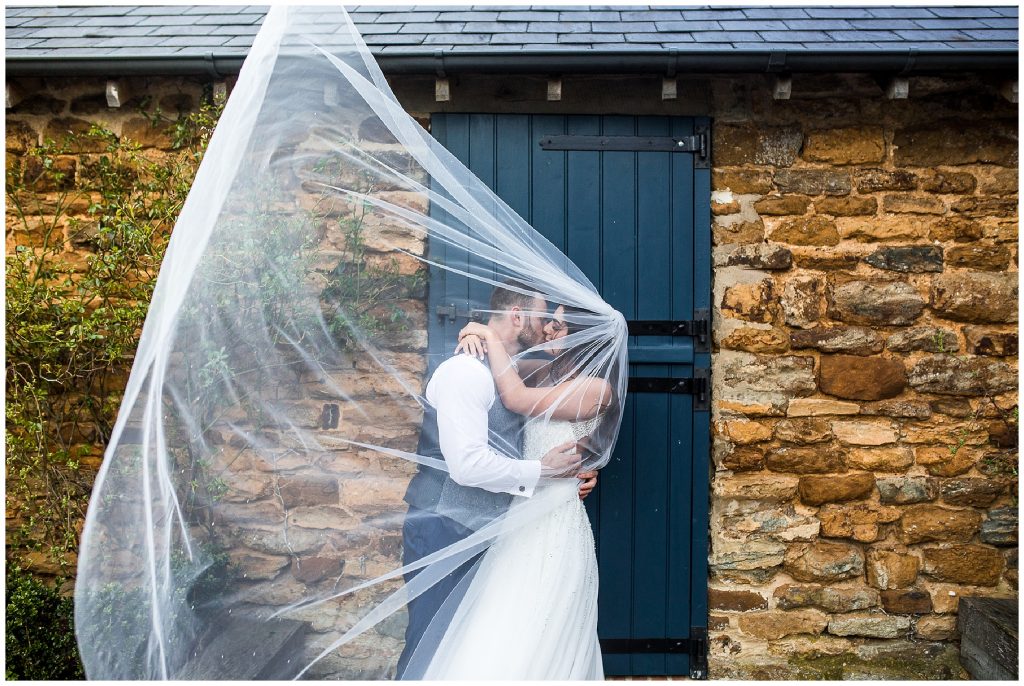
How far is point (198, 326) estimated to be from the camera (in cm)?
229

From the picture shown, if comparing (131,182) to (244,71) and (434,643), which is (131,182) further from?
(434,643)

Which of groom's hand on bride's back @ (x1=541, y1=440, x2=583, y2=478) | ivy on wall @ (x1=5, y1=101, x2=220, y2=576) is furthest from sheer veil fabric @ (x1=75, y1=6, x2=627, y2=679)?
ivy on wall @ (x1=5, y1=101, x2=220, y2=576)

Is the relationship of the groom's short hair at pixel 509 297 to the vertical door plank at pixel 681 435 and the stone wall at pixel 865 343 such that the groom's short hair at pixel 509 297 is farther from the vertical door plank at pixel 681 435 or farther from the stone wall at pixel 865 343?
the stone wall at pixel 865 343

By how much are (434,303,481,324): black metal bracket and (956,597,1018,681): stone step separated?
2.44 metres

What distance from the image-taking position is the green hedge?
3.01 m

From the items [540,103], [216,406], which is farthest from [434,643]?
[540,103]

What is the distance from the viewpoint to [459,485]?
101 inches

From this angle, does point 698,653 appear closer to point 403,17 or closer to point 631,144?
point 631,144

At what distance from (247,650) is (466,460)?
34.9 inches

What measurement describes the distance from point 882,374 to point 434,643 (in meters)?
2.20

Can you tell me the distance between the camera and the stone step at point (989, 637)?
9.84ft

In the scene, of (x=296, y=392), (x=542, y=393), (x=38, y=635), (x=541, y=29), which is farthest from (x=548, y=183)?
(x=38, y=635)

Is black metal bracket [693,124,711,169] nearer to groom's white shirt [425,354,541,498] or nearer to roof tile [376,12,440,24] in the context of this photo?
roof tile [376,12,440,24]

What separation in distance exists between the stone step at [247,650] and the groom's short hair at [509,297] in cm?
119
